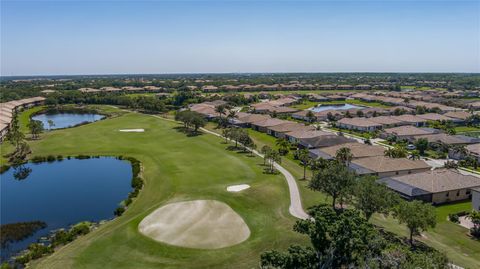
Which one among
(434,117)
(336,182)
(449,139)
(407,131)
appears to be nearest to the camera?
(336,182)

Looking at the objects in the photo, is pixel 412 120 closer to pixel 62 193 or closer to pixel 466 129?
pixel 466 129

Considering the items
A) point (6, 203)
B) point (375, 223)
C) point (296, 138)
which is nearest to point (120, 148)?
point (6, 203)

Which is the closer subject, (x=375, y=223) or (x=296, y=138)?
(x=375, y=223)

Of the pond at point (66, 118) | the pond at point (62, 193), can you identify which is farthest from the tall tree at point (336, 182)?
the pond at point (66, 118)

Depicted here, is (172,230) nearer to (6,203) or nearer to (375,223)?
(375,223)

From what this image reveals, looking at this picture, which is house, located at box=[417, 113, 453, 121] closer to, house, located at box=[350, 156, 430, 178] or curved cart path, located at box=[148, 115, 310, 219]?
house, located at box=[350, 156, 430, 178]

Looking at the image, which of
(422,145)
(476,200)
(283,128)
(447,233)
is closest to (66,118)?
(283,128)
